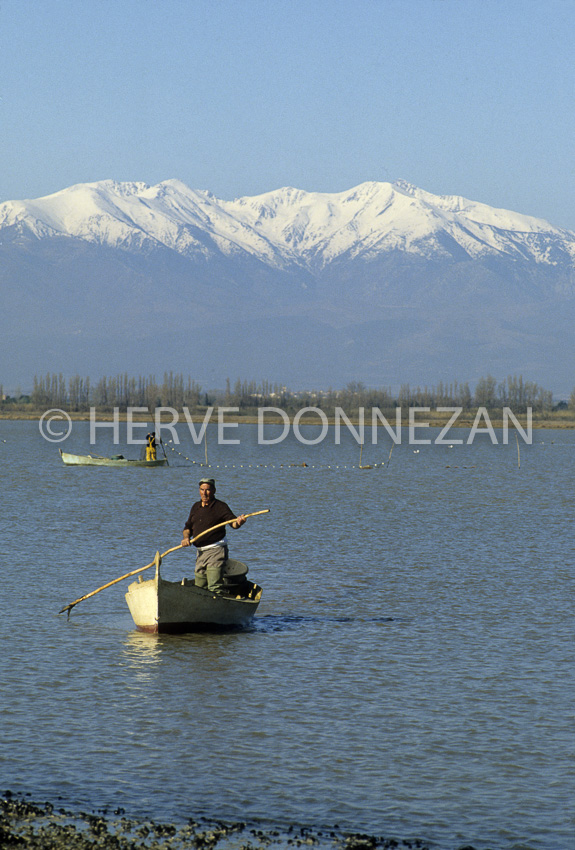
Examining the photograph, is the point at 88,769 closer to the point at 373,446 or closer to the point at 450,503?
the point at 450,503

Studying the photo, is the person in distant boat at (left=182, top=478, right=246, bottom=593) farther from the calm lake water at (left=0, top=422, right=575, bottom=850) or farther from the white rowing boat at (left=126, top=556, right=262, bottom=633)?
the calm lake water at (left=0, top=422, right=575, bottom=850)

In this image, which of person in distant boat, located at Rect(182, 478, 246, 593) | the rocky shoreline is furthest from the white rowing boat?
the rocky shoreline

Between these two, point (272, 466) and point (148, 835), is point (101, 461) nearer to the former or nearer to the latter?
point (272, 466)

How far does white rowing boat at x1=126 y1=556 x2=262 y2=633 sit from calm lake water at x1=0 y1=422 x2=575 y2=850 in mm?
344

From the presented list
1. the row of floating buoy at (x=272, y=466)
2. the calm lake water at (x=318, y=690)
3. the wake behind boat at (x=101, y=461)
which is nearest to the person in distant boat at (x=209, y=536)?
the calm lake water at (x=318, y=690)

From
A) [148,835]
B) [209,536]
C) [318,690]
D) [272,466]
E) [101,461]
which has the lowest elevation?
[148,835]

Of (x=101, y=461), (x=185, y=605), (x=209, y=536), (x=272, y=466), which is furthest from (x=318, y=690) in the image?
(x=272, y=466)

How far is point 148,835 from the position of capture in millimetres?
11539

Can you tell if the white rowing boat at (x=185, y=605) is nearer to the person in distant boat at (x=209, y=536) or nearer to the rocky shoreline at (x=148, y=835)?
the person in distant boat at (x=209, y=536)

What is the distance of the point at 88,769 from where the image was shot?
1357cm

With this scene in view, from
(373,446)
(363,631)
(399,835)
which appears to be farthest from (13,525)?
(373,446)

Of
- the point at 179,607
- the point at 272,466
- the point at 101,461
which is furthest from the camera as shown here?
the point at 272,466

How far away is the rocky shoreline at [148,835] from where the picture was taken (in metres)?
11.3

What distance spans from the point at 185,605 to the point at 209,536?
1.37 m
